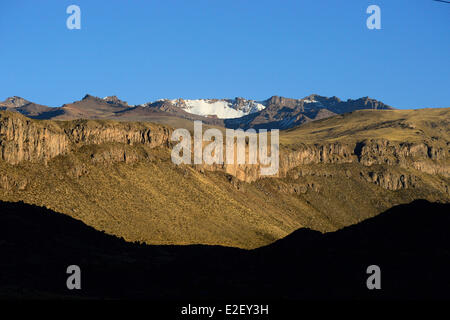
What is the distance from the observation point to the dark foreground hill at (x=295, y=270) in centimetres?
14062

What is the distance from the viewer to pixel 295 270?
155m

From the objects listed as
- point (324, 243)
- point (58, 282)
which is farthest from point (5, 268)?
point (324, 243)

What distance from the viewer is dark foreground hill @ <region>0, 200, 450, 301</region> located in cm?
14062

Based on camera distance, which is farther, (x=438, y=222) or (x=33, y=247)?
(x=33, y=247)
